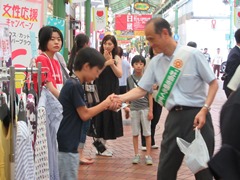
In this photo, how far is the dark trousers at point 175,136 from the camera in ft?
11.3

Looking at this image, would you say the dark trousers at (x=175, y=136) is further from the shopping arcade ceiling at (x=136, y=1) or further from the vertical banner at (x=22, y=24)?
the shopping arcade ceiling at (x=136, y=1)

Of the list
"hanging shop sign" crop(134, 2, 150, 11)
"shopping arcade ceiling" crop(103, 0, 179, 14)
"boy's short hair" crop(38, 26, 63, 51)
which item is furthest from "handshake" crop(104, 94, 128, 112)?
"shopping arcade ceiling" crop(103, 0, 179, 14)

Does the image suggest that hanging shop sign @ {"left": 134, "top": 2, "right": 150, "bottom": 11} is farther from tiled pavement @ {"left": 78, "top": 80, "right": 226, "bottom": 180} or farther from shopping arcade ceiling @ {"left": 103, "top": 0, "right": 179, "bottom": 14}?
tiled pavement @ {"left": 78, "top": 80, "right": 226, "bottom": 180}

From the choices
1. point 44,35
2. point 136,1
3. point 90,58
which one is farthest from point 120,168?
point 136,1

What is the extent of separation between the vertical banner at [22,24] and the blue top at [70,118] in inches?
60.8

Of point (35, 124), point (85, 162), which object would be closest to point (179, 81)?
point (35, 124)

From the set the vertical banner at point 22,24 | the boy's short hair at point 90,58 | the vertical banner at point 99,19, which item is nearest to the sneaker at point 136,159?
the vertical banner at point 22,24

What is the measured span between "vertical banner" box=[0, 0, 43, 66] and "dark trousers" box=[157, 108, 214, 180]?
6.68 feet

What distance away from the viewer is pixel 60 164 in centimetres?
333

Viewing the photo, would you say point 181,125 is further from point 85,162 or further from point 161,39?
point 85,162

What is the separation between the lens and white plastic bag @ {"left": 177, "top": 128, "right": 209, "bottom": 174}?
3.16m

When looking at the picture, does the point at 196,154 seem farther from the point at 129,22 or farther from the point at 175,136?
the point at 129,22

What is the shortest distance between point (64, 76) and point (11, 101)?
7.43 feet

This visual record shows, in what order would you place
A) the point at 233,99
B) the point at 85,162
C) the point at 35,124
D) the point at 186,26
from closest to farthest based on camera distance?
the point at 233,99 → the point at 35,124 → the point at 85,162 → the point at 186,26
